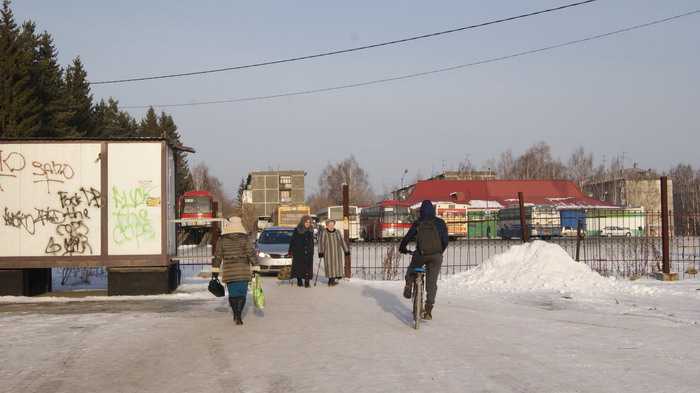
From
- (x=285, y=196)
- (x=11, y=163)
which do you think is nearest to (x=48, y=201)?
(x=11, y=163)

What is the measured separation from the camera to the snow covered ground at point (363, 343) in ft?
24.2

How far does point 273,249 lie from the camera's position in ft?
79.8

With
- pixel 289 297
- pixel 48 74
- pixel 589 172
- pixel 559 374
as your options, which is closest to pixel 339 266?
pixel 289 297

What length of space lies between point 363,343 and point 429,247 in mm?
2309

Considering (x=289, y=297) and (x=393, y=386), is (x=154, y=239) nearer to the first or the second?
(x=289, y=297)

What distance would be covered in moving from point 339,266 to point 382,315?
7.04 m

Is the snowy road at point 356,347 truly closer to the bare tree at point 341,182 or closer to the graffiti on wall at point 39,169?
the graffiti on wall at point 39,169

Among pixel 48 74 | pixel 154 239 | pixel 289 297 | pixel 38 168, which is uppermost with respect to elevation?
pixel 48 74

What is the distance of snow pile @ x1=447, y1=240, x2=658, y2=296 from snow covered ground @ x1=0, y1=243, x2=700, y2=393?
0.14 meters

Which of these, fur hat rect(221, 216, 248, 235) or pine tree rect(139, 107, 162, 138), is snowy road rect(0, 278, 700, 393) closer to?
fur hat rect(221, 216, 248, 235)

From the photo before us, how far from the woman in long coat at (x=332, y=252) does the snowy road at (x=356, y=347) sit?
188 inches

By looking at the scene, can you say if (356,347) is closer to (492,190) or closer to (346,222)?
(346,222)

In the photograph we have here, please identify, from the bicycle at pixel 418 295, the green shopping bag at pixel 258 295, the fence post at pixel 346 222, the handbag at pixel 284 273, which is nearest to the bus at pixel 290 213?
the handbag at pixel 284 273

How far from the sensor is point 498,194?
252 ft
